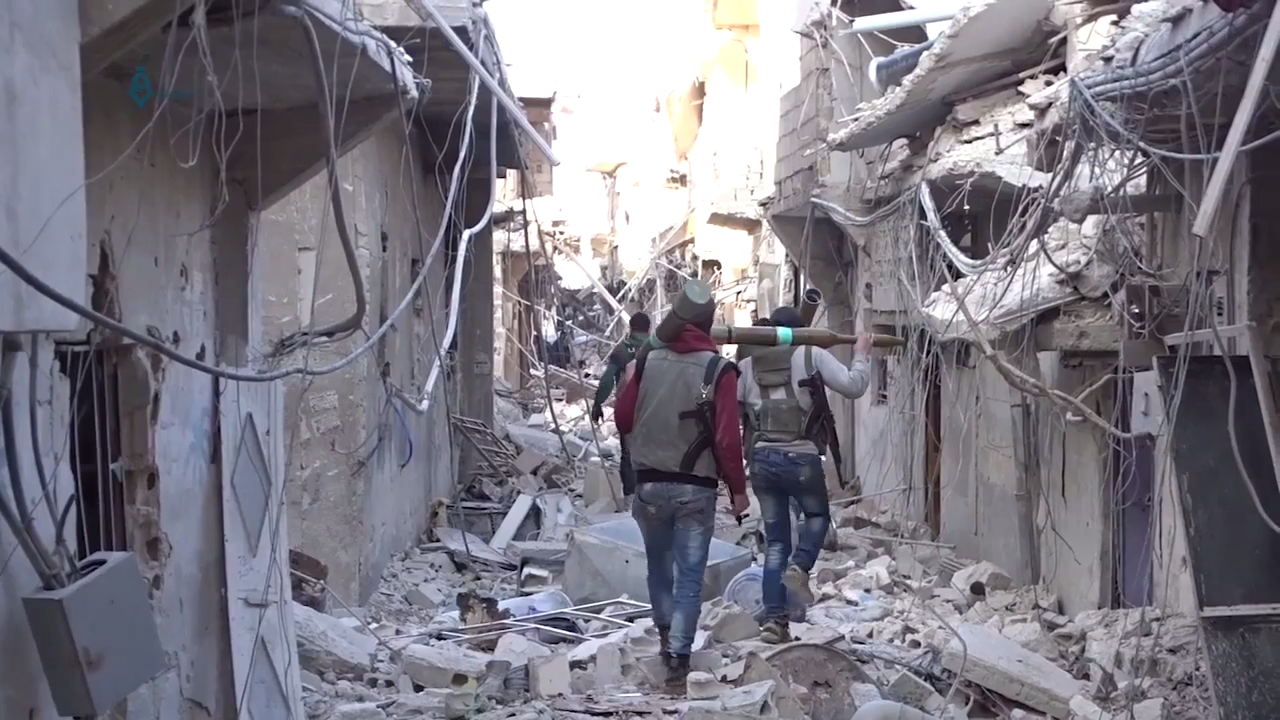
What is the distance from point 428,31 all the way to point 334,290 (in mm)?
1770

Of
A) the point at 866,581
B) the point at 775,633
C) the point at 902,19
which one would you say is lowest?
the point at 866,581

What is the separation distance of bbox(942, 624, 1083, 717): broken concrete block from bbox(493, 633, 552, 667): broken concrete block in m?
2.17

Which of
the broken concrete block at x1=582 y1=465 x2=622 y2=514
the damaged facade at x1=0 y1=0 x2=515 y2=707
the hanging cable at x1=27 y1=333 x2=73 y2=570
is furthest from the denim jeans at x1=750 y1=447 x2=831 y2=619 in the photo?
the broken concrete block at x1=582 y1=465 x2=622 y2=514

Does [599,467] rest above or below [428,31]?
below

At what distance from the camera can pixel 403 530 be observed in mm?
9109

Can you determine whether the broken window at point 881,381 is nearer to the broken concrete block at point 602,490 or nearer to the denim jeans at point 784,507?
the broken concrete block at point 602,490

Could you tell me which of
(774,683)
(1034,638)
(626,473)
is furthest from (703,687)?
(626,473)

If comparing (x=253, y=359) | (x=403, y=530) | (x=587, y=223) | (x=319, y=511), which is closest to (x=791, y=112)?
(x=403, y=530)

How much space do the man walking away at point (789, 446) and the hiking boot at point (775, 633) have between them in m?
0.04

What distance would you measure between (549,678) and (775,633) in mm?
1377

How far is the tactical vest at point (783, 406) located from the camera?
6488 millimetres

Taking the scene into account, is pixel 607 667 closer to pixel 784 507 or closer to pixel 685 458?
pixel 685 458

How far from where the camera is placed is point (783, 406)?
6.49 m

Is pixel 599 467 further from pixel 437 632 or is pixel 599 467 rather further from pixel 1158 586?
pixel 1158 586
